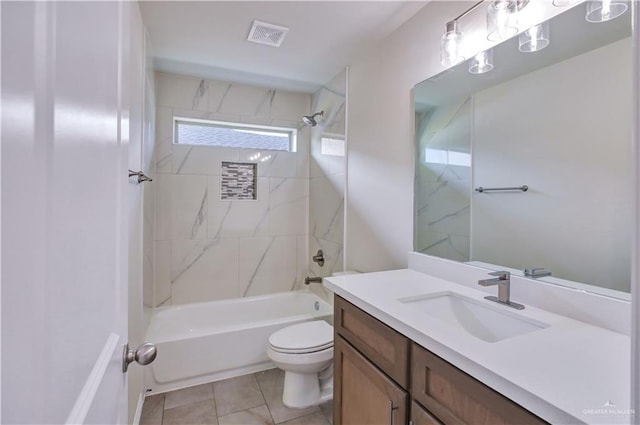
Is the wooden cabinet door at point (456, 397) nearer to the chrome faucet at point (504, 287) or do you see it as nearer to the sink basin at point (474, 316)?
the sink basin at point (474, 316)

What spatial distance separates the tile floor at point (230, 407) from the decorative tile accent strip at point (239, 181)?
1.64m

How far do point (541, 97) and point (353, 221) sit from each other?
4.88 ft

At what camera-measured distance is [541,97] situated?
117 centimetres

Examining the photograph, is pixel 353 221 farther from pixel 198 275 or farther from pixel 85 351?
pixel 85 351

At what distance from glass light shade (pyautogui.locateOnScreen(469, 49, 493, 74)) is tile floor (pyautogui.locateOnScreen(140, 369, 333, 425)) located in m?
2.11

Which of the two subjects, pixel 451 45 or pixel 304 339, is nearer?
pixel 451 45

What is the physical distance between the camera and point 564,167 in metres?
1.11

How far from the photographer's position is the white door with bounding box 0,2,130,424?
12.1 inches

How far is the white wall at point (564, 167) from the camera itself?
97 cm

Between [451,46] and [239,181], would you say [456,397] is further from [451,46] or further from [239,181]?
[239,181]

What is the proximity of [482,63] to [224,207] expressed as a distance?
2.40m

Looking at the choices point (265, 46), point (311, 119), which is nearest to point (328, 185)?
point (311, 119)

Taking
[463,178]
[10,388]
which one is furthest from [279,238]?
[10,388]

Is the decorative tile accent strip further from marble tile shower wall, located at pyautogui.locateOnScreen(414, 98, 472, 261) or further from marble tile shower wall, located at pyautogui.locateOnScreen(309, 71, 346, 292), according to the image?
marble tile shower wall, located at pyautogui.locateOnScreen(414, 98, 472, 261)
